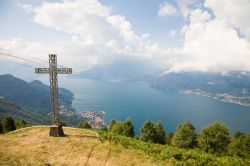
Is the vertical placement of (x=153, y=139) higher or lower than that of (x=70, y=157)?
lower

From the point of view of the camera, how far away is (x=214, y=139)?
200 feet

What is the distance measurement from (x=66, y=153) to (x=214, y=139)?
150 ft

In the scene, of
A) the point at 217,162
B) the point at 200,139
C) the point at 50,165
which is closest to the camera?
the point at 50,165

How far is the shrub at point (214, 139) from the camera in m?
60.9

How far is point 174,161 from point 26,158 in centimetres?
1724

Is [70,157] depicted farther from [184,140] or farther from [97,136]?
[184,140]

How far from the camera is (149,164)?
26.3m

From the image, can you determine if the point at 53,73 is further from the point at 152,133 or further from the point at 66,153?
the point at 152,133

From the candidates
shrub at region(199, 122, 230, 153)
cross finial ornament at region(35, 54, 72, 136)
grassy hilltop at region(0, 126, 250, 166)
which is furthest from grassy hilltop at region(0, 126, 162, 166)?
shrub at region(199, 122, 230, 153)

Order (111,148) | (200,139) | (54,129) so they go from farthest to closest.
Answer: (200,139)
(54,129)
(111,148)

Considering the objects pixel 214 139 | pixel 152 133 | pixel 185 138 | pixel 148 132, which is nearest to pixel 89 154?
pixel 148 132

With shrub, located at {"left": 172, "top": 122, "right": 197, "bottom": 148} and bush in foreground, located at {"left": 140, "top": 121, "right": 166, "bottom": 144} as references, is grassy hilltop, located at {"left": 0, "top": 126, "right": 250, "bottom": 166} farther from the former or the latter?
shrub, located at {"left": 172, "top": 122, "right": 197, "bottom": 148}

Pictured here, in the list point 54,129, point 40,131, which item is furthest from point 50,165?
point 40,131

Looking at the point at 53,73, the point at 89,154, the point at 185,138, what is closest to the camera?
the point at 89,154
